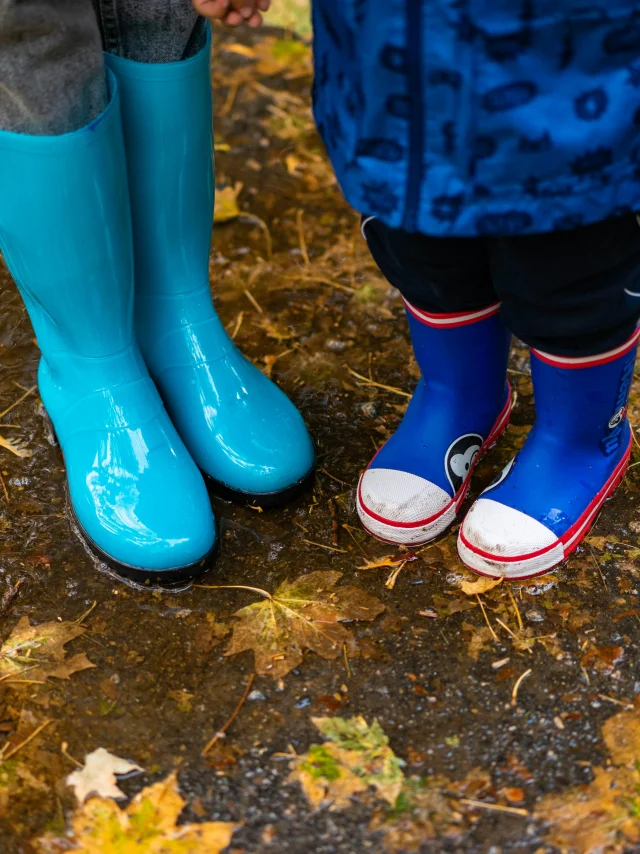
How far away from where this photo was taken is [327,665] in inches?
45.2

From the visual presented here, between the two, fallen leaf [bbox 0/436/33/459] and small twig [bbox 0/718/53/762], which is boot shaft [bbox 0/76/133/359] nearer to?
fallen leaf [bbox 0/436/33/459]

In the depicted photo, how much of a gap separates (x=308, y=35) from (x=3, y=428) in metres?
1.65

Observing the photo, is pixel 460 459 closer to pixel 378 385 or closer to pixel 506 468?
pixel 506 468

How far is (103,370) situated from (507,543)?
0.58 m

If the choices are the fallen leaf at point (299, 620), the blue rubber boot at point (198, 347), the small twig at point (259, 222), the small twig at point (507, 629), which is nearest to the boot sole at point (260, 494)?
the blue rubber boot at point (198, 347)

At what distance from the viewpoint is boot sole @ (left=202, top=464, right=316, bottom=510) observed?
1328 mm

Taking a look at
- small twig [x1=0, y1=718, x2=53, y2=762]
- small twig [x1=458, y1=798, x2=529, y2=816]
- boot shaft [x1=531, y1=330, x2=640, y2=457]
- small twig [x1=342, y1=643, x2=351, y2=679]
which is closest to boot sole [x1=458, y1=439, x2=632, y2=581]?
boot shaft [x1=531, y1=330, x2=640, y2=457]

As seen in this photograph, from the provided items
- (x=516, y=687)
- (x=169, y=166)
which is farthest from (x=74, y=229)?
(x=516, y=687)

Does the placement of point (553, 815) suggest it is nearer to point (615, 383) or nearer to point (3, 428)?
point (615, 383)

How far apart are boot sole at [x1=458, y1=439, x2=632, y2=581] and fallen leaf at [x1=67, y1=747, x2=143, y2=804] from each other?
0.50 m

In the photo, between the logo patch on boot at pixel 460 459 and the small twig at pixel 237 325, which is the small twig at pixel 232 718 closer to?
the logo patch on boot at pixel 460 459

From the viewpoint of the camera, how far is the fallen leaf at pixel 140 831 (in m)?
0.96

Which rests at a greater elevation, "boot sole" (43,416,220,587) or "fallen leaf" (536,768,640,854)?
"boot sole" (43,416,220,587)

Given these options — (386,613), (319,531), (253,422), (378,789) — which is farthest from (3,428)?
(378,789)
